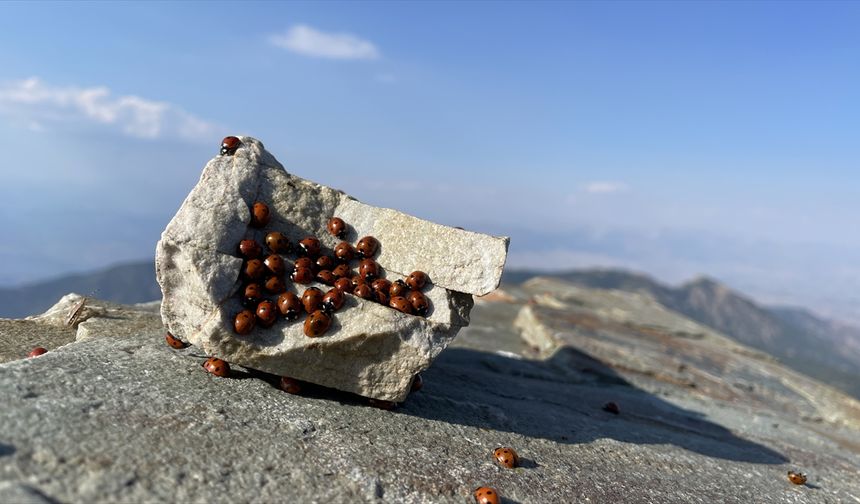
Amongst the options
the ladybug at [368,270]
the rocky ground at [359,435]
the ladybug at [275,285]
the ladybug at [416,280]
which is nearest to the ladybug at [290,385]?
the rocky ground at [359,435]

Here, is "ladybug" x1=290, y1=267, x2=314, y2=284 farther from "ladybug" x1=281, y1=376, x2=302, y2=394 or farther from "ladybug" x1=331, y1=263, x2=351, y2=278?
"ladybug" x1=281, y1=376, x2=302, y2=394

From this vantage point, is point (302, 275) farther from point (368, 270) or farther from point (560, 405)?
point (560, 405)

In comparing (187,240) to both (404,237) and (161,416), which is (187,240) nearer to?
(161,416)

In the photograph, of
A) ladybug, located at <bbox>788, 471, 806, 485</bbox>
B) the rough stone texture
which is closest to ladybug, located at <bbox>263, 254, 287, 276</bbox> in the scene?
the rough stone texture

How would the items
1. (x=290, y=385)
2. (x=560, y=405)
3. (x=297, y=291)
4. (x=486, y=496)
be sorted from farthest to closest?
(x=560, y=405) < (x=297, y=291) < (x=290, y=385) < (x=486, y=496)

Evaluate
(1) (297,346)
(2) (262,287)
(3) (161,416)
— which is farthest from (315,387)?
(3) (161,416)

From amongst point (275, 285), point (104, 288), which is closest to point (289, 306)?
point (275, 285)

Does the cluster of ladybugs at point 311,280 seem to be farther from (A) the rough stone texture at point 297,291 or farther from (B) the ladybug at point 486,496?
(B) the ladybug at point 486,496
